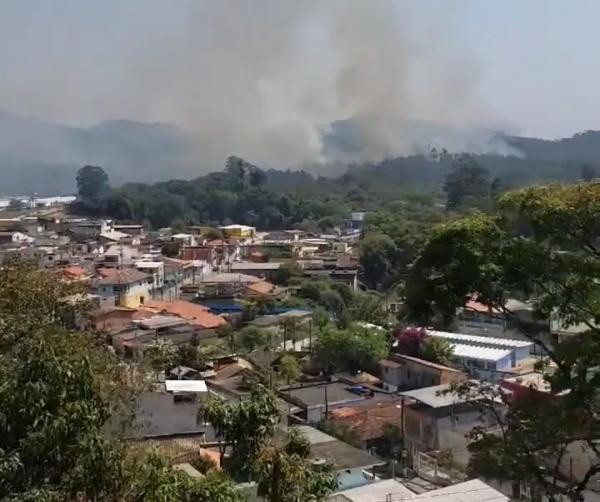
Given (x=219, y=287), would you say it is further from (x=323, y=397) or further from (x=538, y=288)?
(x=538, y=288)

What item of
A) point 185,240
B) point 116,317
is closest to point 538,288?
point 116,317

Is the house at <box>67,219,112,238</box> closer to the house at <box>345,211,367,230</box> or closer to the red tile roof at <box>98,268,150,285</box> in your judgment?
the red tile roof at <box>98,268,150,285</box>

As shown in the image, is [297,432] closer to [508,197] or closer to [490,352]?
[508,197]

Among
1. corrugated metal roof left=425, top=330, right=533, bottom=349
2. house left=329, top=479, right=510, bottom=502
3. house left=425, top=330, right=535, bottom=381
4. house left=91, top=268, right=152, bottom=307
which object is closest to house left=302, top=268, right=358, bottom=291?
house left=91, top=268, right=152, bottom=307

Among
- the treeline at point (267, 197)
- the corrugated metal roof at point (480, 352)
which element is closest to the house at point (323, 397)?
the corrugated metal roof at point (480, 352)

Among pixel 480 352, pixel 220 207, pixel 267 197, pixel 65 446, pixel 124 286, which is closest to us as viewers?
pixel 65 446

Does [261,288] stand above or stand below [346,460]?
above
